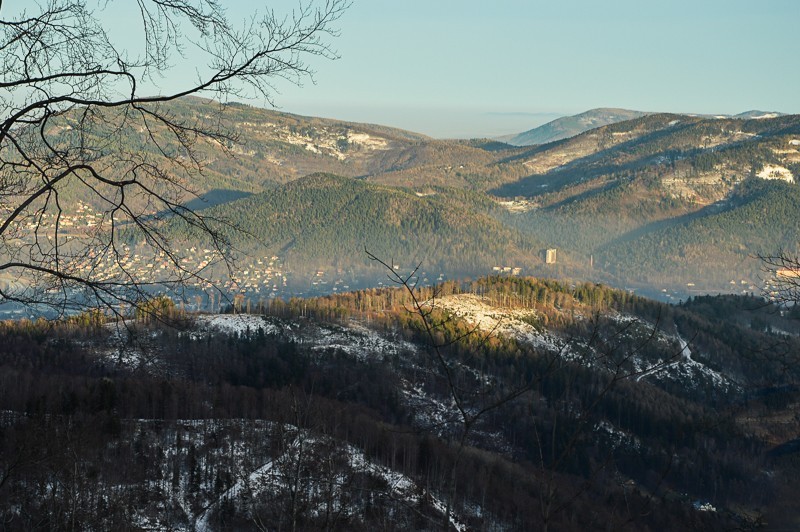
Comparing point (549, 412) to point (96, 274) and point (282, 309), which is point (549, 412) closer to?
point (282, 309)

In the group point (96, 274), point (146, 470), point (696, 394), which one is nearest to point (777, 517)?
point (96, 274)

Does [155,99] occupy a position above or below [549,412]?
above

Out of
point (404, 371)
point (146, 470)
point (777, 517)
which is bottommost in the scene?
point (404, 371)

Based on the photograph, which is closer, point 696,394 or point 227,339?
point 227,339

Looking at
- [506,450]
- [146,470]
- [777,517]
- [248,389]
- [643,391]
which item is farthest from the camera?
[643,391]

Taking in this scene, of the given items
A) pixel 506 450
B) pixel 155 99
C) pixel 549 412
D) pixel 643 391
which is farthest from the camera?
pixel 643 391

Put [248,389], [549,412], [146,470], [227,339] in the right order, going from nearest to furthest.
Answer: [146,470] → [248,389] → [549,412] → [227,339]

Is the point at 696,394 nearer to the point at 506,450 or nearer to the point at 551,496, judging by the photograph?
the point at 506,450

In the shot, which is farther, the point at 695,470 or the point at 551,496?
the point at 695,470

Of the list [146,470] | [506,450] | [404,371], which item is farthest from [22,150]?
[404,371]
